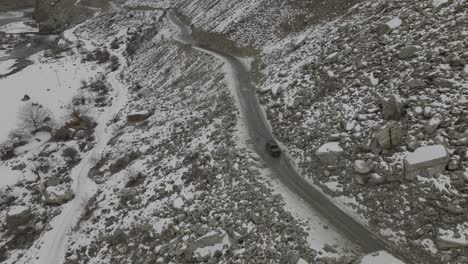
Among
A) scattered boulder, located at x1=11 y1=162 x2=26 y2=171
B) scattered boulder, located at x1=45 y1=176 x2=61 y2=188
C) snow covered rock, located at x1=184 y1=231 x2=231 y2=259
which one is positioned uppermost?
scattered boulder, located at x1=11 y1=162 x2=26 y2=171

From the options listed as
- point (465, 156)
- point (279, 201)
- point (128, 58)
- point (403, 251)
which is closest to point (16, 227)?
point (279, 201)

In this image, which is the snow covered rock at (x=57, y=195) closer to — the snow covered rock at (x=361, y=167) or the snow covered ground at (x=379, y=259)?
the snow covered rock at (x=361, y=167)

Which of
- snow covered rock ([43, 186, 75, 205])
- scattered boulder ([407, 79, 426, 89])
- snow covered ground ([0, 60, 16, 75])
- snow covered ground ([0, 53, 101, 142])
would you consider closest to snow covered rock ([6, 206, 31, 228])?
snow covered rock ([43, 186, 75, 205])

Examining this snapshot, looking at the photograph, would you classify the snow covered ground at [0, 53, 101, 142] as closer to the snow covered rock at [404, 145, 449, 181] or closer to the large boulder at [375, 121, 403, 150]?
the large boulder at [375, 121, 403, 150]

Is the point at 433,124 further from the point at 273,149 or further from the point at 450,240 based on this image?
the point at 273,149

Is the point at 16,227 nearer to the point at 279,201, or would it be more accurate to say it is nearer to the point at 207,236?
the point at 207,236
